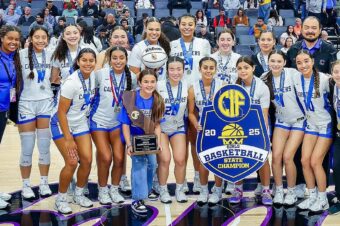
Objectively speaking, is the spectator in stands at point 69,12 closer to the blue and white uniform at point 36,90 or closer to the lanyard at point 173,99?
the blue and white uniform at point 36,90

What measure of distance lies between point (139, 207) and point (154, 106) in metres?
0.86

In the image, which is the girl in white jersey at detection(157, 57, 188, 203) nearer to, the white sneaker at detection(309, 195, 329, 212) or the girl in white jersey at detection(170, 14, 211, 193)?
the girl in white jersey at detection(170, 14, 211, 193)

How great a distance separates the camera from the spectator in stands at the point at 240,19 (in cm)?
1382

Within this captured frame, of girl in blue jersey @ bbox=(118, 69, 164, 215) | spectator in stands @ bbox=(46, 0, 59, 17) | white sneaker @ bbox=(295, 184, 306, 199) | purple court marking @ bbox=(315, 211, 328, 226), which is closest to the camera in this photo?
purple court marking @ bbox=(315, 211, 328, 226)

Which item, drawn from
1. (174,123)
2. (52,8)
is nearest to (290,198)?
(174,123)

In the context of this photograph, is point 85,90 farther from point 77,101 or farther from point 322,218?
point 322,218

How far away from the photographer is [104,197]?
5.64 metres

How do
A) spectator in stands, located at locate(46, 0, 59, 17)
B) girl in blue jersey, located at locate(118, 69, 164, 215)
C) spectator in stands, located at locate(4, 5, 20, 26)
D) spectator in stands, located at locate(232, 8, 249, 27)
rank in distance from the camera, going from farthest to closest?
spectator in stands, located at locate(232, 8, 249, 27)
spectator in stands, located at locate(46, 0, 59, 17)
spectator in stands, located at locate(4, 5, 20, 26)
girl in blue jersey, located at locate(118, 69, 164, 215)

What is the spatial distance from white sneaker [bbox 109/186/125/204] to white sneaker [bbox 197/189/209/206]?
2.23ft

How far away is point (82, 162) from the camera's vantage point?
5371mm

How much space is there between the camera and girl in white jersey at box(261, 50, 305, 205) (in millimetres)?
5492

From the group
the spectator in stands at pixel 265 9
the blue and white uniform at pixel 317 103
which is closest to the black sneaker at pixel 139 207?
the blue and white uniform at pixel 317 103

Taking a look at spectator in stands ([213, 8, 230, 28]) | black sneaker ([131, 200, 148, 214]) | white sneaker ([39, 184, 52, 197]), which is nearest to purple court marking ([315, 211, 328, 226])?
black sneaker ([131, 200, 148, 214])

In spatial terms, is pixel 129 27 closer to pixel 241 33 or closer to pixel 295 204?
pixel 241 33
